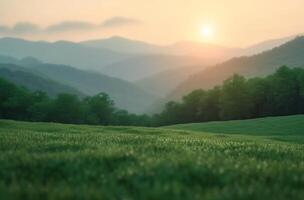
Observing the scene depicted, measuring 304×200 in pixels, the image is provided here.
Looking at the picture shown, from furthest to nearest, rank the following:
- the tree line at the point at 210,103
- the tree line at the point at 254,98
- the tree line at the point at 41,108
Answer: the tree line at the point at 41,108
the tree line at the point at 210,103
the tree line at the point at 254,98

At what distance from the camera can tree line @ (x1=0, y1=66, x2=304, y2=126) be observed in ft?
432

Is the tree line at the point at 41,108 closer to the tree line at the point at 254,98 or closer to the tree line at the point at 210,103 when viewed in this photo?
the tree line at the point at 210,103

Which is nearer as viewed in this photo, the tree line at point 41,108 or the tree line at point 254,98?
the tree line at point 254,98

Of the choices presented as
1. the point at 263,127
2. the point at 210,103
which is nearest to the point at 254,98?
the point at 210,103

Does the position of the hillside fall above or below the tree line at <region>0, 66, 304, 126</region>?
→ below

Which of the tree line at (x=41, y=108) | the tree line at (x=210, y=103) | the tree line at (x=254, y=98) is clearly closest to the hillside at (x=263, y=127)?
the tree line at (x=254, y=98)

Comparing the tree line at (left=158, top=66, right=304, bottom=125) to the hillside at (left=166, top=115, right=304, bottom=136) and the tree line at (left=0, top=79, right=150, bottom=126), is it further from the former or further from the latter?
the hillside at (left=166, top=115, right=304, bottom=136)

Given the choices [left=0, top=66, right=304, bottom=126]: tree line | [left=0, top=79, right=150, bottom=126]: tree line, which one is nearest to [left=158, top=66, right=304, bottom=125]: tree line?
[left=0, top=66, right=304, bottom=126]: tree line

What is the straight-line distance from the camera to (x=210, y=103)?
148 metres

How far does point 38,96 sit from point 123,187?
151024mm

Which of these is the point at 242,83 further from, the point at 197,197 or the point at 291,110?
the point at 197,197

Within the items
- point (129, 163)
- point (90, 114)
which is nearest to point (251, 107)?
point (90, 114)

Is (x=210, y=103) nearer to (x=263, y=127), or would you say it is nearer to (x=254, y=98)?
(x=254, y=98)

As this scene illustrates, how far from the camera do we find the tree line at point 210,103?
13162 cm
